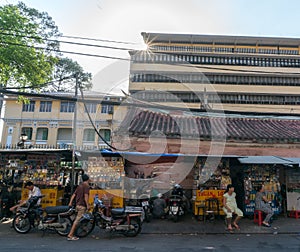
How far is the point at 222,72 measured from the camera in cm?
3538

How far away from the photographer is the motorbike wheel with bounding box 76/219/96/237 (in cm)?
678

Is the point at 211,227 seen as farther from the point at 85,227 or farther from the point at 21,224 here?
the point at 21,224

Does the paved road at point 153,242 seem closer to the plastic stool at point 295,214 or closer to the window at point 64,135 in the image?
the plastic stool at point 295,214

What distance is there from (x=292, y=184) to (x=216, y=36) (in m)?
33.6

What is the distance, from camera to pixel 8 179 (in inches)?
371

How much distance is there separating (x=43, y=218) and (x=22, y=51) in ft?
28.1

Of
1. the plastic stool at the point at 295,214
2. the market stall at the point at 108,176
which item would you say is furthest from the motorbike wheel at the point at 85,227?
the plastic stool at the point at 295,214

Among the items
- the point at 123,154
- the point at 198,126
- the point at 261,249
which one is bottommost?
the point at 261,249

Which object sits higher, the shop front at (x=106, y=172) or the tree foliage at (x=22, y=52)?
the tree foliage at (x=22, y=52)

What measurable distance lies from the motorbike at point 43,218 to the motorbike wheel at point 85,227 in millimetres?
360

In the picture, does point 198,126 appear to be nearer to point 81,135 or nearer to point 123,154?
point 123,154

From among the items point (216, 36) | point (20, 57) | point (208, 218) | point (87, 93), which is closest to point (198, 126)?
point (208, 218)

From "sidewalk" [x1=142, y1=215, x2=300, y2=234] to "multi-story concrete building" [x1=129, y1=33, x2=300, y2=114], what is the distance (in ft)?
83.4

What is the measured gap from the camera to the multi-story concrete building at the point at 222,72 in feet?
115
